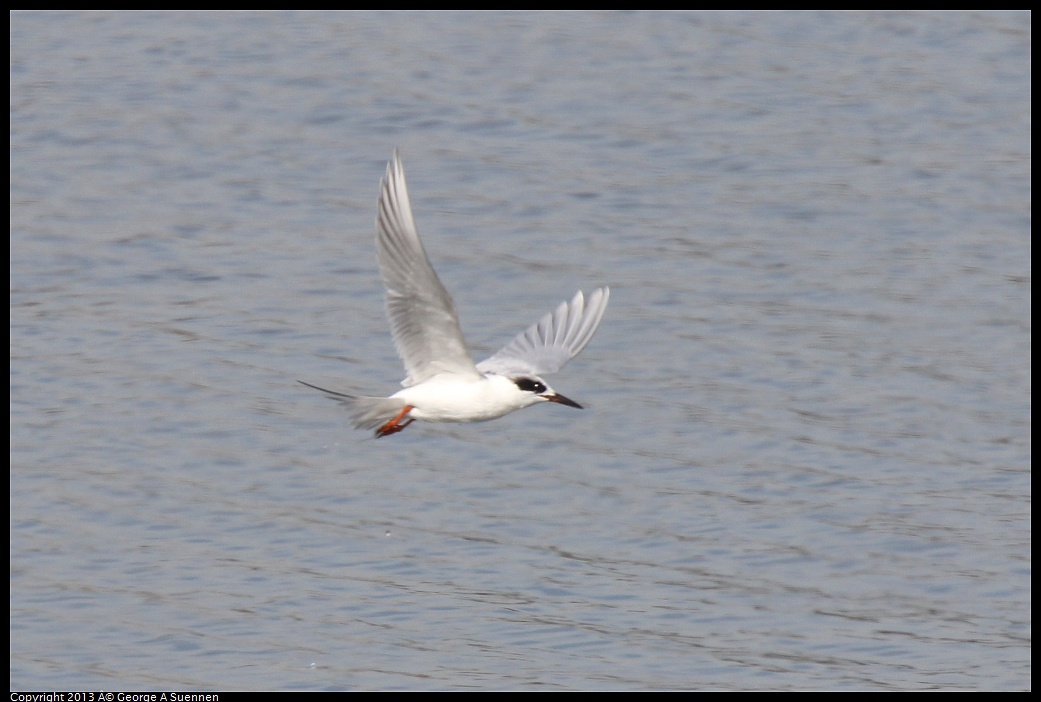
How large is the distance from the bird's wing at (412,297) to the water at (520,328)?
1.76 m

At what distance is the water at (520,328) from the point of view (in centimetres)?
1059

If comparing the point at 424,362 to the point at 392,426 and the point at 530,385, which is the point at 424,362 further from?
the point at 530,385

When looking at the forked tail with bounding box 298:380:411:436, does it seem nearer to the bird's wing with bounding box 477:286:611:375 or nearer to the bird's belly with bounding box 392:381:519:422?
the bird's belly with bounding box 392:381:519:422

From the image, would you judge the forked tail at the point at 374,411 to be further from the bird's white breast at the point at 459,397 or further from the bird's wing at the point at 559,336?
the bird's wing at the point at 559,336

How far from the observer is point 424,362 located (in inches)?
380

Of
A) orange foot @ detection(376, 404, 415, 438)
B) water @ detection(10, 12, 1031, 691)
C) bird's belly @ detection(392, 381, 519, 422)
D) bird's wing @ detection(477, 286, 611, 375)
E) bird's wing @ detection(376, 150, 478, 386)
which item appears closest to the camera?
bird's wing @ detection(376, 150, 478, 386)

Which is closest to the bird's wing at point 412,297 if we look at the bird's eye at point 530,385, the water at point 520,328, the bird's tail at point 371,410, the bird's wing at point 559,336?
the bird's tail at point 371,410

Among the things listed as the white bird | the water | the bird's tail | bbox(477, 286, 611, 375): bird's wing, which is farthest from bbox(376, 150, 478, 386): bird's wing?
the water

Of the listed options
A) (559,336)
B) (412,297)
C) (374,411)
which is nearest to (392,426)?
(374,411)

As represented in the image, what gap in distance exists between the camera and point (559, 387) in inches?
540

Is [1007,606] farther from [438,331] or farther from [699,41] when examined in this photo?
[699,41]

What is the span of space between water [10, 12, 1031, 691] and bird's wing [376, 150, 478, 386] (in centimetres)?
176

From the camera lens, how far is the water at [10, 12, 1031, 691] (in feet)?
34.7
